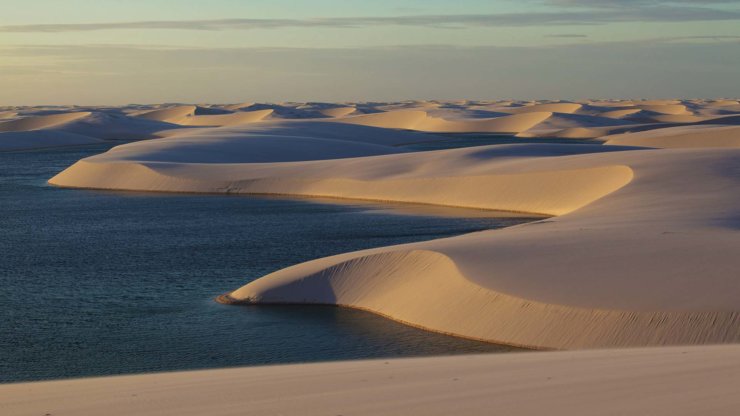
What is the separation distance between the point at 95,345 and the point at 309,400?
308 inches

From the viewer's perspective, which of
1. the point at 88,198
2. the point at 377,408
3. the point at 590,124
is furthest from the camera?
the point at 590,124

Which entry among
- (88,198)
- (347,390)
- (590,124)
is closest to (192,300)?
(347,390)

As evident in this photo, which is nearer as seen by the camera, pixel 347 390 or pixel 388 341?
pixel 347 390

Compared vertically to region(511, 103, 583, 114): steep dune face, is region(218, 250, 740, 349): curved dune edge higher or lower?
higher

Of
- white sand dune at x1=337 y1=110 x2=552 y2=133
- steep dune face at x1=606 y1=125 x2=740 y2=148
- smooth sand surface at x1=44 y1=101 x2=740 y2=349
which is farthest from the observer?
white sand dune at x1=337 y1=110 x2=552 y2=133

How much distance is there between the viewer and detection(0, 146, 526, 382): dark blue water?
14.0 meters

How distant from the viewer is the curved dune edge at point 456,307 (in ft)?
43.2

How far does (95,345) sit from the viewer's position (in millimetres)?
14594

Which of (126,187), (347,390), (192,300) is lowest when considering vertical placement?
(126,187)

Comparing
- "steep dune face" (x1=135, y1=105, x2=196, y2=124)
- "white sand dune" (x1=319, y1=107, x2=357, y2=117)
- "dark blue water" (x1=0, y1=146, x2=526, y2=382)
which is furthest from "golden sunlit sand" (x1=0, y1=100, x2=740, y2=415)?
"white sand dune" (x1=319, y1=107, x2=357, y2=117)

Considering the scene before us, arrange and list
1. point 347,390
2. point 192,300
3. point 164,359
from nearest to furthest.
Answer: point 347,390 → point 164,359 → point 192,300

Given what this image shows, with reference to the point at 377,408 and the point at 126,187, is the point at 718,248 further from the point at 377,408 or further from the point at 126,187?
the point at 126,187

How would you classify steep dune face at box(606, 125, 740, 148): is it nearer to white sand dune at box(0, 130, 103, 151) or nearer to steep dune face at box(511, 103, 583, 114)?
white sand dune at box(0, 130, 103, 151)

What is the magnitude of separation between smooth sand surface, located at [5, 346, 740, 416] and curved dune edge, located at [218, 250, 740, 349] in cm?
357
